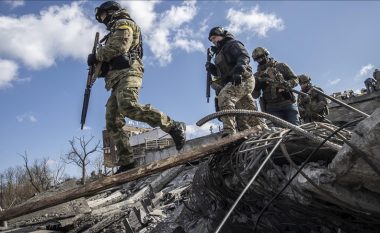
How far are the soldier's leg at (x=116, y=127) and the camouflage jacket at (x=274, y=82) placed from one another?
122 inches

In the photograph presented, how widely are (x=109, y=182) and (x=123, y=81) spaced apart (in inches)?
62.7

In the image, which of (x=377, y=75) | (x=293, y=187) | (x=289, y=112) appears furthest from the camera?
(x=377, y=75)

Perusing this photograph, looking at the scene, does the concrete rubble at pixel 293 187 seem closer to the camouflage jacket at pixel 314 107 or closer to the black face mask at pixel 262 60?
the black face mask at pixel 262 60

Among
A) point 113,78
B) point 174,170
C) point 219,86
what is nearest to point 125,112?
point 113,78

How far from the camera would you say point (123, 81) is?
368cm

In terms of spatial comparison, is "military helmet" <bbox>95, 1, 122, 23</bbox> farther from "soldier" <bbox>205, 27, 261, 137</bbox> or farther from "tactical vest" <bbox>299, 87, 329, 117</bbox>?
"tactical vest" <bbox>299, 87, 329, 117</bbox>

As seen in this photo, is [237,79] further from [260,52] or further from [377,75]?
[377,75]

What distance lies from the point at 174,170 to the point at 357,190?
20.5 ft

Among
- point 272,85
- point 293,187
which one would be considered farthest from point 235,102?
point 293,187

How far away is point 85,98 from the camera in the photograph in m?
4.16

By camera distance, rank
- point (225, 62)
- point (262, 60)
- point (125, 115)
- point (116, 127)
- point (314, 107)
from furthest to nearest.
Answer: point (314, 107) → point (262, 60) → point (225, 62) → point (116, 127) → point (125, 115)

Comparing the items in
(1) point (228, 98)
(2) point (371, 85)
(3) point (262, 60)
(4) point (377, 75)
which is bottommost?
(1) point (228, 98)

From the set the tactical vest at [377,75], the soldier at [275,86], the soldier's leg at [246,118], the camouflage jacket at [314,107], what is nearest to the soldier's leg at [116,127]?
the soldier's leg at [246,118]

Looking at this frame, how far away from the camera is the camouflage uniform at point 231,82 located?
4.48m
